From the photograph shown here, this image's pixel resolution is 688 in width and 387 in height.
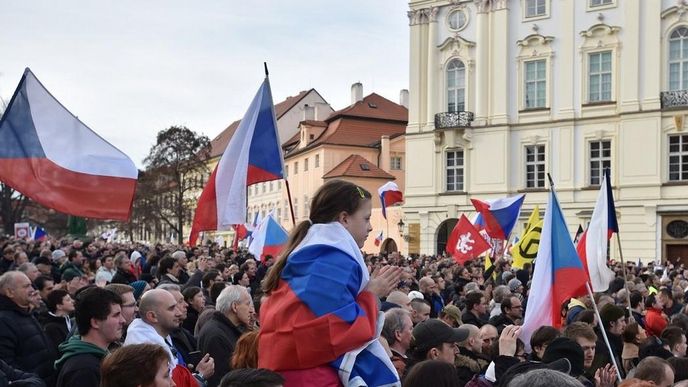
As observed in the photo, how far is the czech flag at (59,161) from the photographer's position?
887 centimetres

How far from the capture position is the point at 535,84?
139 ft

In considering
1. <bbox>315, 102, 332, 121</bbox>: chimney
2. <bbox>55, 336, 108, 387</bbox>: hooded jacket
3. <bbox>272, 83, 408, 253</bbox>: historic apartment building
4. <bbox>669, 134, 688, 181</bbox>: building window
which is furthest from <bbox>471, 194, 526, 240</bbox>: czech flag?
<bbox>315, 102, 332, 121</bbox>: chimney

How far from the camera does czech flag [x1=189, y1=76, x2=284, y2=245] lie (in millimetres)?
10055

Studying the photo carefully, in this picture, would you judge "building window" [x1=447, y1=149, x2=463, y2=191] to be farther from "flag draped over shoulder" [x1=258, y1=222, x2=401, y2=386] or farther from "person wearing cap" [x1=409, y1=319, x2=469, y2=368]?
"flag draped over shoulder" [x1=258, y1=222, x2=401, y2=386]

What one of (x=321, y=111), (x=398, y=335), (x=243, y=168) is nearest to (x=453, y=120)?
(x=321, y=111)

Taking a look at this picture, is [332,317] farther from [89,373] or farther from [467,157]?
[467,157]

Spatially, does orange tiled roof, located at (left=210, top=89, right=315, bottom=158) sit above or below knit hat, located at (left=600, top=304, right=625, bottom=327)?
above

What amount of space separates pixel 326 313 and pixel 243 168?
22.2 ft

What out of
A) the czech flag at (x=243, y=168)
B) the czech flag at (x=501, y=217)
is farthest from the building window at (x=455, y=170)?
the czech flag at (x=243, y=168)

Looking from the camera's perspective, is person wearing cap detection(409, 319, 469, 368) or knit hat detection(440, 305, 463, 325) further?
knit hat detection(440, 305, 463, 325)

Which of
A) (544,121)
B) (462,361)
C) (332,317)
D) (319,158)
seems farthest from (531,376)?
(319,158)

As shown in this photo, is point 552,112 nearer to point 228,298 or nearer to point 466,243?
point 466,243

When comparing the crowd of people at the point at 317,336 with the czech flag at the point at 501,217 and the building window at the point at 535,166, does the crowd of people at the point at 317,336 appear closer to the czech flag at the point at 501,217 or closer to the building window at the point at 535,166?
the czech flag at the point at 501,217

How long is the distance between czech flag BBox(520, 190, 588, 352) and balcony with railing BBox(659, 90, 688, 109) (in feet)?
105
